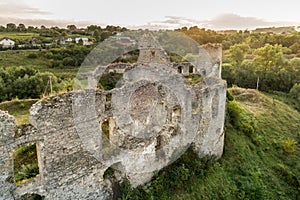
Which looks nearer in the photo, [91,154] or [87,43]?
[91,154]

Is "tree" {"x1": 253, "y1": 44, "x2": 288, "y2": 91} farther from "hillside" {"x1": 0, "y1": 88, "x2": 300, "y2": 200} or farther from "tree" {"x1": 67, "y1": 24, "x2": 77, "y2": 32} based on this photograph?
"tree" {"x1": 67, "y1": 24, "x2": 77, "y2": 32}

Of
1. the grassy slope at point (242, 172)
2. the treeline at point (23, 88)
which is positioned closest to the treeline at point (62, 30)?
the treeline at point (23, 88)

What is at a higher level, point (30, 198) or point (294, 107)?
point (30, 198)

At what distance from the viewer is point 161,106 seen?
14422 millimetres

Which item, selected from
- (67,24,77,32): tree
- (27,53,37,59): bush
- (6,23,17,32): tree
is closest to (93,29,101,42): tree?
(27,53,37,59): bush

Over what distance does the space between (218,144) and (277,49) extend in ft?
108

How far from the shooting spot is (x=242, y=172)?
52.4 feet

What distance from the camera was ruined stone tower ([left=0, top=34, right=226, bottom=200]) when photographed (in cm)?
888

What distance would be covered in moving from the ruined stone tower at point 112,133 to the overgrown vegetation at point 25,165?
808 millimetres

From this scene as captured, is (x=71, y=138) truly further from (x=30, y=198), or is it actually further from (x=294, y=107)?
(x=294, y=107)

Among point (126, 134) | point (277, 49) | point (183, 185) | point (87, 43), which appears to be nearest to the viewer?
point (126, 134)

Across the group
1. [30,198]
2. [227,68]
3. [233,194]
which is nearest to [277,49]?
[227,68]

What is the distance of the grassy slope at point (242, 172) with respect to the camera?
12883 mm

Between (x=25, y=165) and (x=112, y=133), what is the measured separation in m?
3.51
